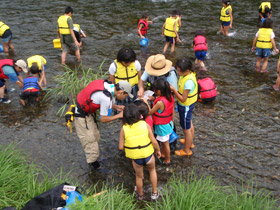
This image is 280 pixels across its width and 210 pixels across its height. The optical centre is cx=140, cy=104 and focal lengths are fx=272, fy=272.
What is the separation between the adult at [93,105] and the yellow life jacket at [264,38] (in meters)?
5.44

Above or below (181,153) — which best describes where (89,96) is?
above

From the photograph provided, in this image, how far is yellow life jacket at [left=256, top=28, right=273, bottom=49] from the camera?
7816 millimetres

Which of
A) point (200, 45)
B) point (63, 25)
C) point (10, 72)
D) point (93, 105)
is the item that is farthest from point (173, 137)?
point (63, 25)

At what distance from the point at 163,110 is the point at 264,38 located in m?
5.06

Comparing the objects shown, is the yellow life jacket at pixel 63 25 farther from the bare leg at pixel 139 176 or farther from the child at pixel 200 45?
the bare leg at pixel 139 176

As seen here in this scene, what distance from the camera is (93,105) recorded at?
429 centimetres

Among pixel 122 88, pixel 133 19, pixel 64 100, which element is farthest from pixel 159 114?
pixel 133 19

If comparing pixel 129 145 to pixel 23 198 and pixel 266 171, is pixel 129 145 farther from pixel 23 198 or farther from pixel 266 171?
pixel 266 171

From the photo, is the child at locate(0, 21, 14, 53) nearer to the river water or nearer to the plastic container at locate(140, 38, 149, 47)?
the river water

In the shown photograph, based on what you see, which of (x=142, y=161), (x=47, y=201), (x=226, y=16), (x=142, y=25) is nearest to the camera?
(x=47, y=201)

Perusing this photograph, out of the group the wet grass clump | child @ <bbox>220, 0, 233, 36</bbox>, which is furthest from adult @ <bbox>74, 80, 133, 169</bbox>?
child @ <bbox>220, 0, 233, 36</bbox>

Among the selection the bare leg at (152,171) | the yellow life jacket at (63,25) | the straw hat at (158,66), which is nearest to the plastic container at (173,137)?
the bare leg at (152,171)

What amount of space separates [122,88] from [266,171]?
297 cm

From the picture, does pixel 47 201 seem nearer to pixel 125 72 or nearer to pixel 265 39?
pixel 125 72
